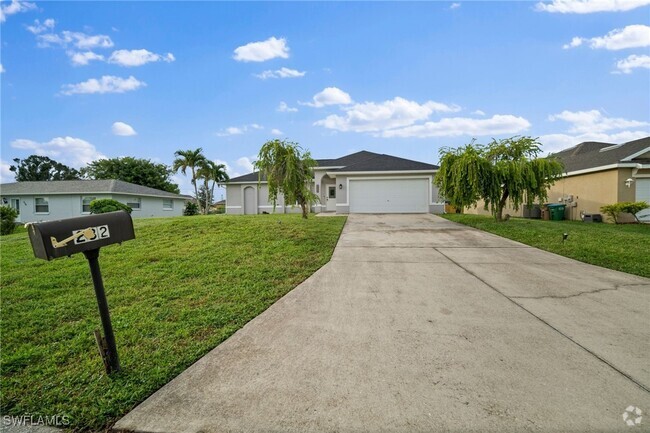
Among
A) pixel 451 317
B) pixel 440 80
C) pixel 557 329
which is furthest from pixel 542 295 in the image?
pixel 440 80

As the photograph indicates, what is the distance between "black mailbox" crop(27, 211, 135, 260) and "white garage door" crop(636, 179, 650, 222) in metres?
19.3

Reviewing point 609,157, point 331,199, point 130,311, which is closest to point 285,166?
point 130,311

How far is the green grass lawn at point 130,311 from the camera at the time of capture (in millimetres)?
2096

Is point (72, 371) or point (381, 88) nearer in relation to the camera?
point (72, 371)

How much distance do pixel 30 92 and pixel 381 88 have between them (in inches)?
639

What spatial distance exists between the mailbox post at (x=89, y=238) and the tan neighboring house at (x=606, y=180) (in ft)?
54.1

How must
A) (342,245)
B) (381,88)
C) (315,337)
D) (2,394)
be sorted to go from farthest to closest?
(381,88) → (342,245) → (315,337) → (2,394)

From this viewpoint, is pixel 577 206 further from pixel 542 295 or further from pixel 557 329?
pixel 557 329

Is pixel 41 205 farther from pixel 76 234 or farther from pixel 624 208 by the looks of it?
pixel 624 208

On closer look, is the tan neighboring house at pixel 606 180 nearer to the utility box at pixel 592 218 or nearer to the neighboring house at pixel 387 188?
the utility box at pixel 592 218

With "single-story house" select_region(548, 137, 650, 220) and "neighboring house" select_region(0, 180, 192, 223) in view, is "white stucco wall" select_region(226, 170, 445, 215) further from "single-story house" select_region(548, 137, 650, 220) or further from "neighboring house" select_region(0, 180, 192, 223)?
"neighboring house" select_region(0, 180, 192, 223)

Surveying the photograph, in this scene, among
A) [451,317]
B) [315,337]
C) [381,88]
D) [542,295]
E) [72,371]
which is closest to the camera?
[72,371]

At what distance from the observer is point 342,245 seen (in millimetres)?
7672

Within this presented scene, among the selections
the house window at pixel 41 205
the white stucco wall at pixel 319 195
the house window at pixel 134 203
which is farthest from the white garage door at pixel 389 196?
the house window at pixel 41 205
